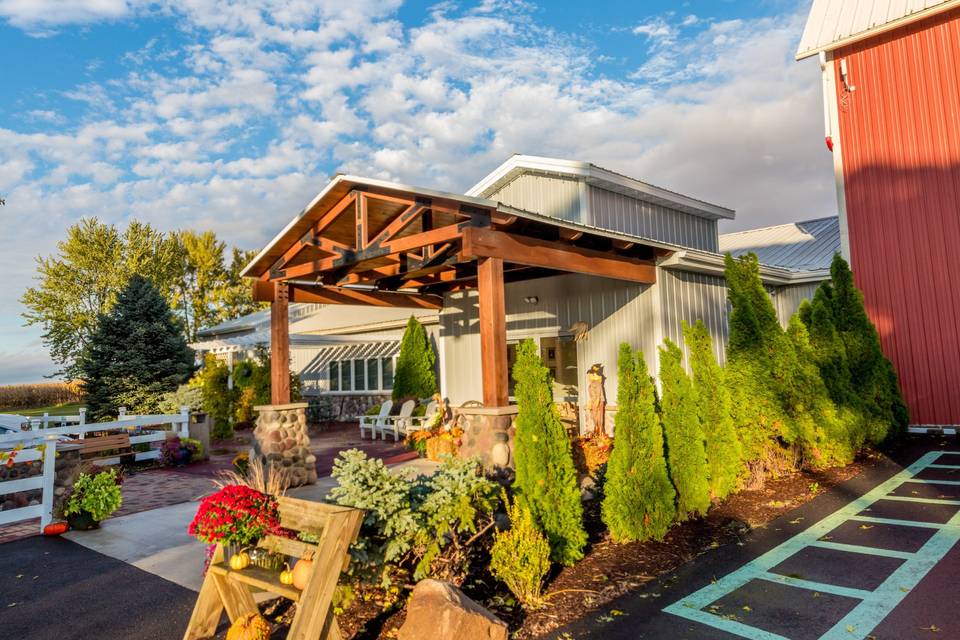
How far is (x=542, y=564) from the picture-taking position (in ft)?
13.5

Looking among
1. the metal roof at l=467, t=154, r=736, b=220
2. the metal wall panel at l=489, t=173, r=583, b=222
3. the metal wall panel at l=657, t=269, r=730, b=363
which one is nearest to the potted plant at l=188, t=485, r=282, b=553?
the metal wall panel at l=657, t=269, r=730, b=363

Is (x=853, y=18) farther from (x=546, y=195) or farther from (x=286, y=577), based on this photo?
(x=286, y=577)

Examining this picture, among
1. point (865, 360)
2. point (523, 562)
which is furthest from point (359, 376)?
point (523, 562)

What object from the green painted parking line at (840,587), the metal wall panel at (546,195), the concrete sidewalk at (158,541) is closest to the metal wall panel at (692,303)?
the metal wall panel at (546,195)

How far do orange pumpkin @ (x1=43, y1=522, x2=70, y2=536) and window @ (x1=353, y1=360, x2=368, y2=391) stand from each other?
444 inches

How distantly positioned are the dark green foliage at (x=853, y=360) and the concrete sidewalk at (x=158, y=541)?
6538 mm

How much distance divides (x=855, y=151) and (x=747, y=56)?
20.0 feet

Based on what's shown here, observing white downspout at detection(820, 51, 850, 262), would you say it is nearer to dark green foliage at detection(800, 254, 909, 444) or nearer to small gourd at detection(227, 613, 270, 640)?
dark green foliage at detection(800, 254, 909, 444)

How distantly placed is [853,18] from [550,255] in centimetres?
859

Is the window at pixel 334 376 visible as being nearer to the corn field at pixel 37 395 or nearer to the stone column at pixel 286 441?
the stone column at pixel 286 441

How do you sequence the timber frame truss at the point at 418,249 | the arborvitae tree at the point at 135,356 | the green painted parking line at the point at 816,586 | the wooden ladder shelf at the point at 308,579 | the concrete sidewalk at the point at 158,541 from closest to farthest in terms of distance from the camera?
the wooden ladder shelf at the point at 308,579 < the green painted parking line at the point at 816,586 < the concrete sidewalk at the point at 158,541 < the timber frame truss at the point at 418,249 < the arborvitae tree at the point at 135,356

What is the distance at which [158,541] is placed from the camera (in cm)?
606

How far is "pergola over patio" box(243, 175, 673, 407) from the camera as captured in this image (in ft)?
22.0

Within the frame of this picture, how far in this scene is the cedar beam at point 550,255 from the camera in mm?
6699
